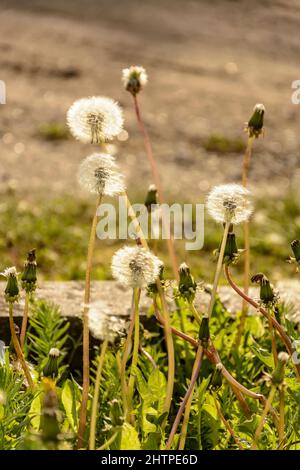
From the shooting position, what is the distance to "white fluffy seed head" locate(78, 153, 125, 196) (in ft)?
5.39

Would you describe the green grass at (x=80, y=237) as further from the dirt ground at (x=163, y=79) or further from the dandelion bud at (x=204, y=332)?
the dandelion bud at (x=204, y=332)

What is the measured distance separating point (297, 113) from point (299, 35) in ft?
7.85

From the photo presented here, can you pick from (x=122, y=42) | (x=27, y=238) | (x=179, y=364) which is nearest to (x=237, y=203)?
(x=179, y=364)

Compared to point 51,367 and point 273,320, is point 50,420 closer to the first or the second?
point 51,367

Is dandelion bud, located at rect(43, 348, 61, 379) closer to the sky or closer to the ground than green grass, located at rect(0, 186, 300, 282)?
closer to the ground

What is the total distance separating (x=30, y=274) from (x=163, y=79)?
665cm

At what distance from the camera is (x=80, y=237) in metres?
4.88

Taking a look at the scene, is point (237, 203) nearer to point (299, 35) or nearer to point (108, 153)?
point (108, 153)

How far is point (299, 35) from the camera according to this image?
31.8 feet

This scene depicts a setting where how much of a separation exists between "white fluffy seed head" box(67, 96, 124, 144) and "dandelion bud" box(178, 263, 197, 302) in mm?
307

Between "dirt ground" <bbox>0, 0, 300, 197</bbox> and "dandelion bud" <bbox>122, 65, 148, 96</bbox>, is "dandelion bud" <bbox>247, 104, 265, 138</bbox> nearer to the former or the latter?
"dandelion bud" <bbox>122, 65, 148, 96</bbox>

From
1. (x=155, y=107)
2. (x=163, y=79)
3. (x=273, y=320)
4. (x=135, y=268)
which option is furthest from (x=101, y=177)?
(x=163, y=79)

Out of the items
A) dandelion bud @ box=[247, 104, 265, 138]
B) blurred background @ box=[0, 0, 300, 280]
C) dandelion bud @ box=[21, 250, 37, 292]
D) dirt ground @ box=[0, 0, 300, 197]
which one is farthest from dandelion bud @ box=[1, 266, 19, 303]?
dirt ground @ box=[0, 0, 300, 197]
